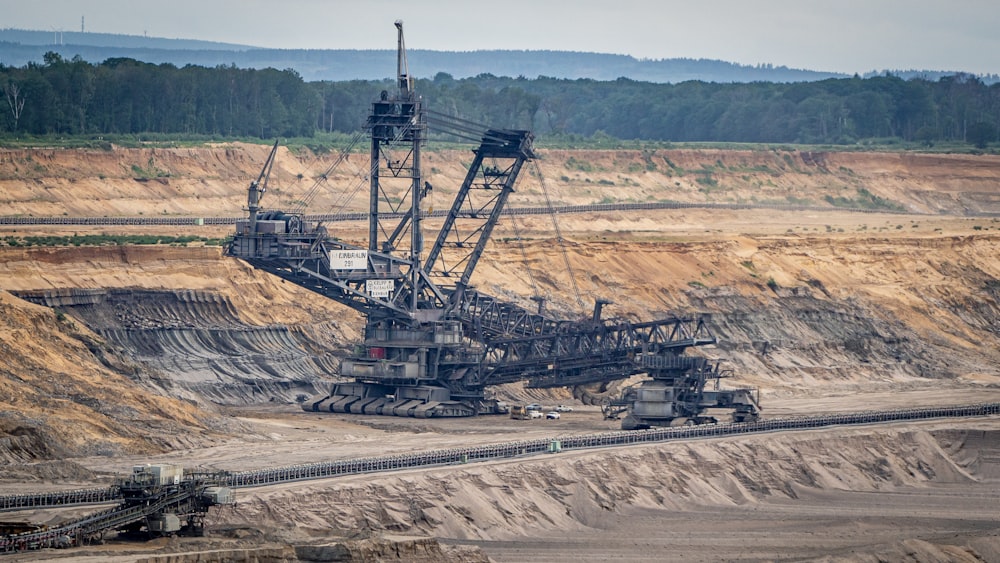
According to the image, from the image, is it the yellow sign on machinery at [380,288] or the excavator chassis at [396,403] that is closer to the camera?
the yellow sign on machinery at [380,288]

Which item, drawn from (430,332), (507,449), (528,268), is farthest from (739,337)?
(507,449)

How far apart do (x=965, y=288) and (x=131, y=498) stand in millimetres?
95882

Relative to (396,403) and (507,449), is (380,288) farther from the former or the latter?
(507,449)

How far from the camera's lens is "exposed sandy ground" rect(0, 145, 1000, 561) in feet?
262

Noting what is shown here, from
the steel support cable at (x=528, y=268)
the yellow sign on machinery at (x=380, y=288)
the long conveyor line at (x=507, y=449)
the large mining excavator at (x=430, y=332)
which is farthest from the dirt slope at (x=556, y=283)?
the long conveyor line at (x=507, y=449)

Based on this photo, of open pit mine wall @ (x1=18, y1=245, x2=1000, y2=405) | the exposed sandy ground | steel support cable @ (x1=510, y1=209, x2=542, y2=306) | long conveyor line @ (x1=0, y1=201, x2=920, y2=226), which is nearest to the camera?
the exposed sandy ground

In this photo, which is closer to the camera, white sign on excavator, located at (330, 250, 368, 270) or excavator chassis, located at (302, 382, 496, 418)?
white sign on excavator, located at (330, 250, 368, 270)

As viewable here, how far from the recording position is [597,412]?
112m

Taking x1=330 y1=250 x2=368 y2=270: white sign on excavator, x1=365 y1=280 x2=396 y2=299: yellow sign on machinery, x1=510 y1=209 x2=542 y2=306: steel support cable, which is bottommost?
x1=510 y1=209 x2=542 y2=306: steel support cable

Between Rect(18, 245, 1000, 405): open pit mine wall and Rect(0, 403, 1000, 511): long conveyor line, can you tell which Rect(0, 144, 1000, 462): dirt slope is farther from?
Rect(0, 403, 1000, 511): long conveyor line

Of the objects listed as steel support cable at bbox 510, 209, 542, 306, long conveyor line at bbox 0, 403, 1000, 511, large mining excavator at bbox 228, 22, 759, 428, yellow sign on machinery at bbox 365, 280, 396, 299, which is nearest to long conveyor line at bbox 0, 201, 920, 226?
steel support cable at bbox 510, 209, 542, 306

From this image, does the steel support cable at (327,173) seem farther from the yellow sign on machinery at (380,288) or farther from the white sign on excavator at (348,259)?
the yellow sign on machinery at (380,288)

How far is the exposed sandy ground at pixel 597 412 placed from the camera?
79.9 meters

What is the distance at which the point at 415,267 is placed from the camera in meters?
109
